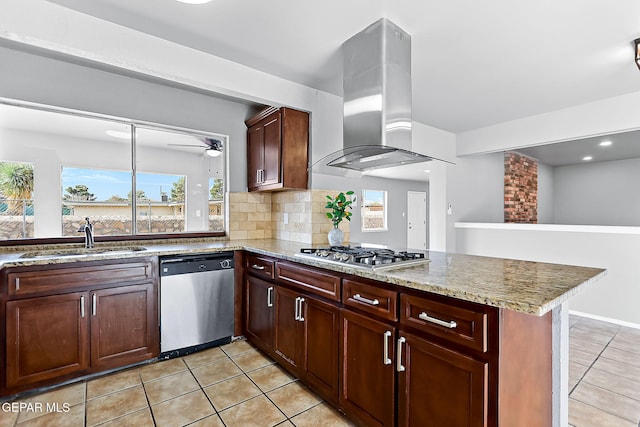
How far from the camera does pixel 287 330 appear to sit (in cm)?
230

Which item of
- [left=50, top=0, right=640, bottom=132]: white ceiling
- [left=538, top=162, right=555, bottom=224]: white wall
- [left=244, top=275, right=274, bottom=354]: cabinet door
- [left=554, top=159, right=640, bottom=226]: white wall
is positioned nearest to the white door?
[left=538, top=162, right=555, bottom=224]: white wall

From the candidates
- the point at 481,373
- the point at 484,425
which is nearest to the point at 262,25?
the point at 481,373

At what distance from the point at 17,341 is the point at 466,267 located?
110 inches

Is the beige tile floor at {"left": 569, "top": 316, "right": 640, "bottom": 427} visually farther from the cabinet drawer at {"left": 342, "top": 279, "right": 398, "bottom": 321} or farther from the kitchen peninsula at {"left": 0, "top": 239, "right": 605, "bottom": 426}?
the cabinet drawer at {"left": 342, "top": 279, "right": 398, "bottom": 321}

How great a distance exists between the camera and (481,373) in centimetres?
118

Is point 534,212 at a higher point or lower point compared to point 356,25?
lower

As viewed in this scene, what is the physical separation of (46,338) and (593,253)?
5280mm

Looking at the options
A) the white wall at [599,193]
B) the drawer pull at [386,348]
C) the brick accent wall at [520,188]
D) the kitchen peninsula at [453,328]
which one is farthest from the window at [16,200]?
the white wall at [599,193]

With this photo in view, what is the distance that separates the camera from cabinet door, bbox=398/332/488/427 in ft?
3.94

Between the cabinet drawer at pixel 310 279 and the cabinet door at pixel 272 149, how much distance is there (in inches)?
39.3

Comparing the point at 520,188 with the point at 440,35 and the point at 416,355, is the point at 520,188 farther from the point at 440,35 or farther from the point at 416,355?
the point at 416,355

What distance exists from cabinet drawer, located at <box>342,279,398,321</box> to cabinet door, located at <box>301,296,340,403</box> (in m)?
0.15

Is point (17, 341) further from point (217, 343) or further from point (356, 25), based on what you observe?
point (356, 25)

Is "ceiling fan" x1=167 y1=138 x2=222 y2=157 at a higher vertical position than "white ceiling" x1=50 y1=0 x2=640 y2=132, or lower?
lower
